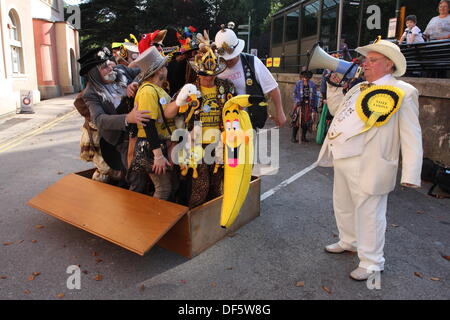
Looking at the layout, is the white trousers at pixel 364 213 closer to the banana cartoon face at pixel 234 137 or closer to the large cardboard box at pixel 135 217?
the banana cartoon face at pixel 234 137

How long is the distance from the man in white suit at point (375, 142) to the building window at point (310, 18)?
38.5 feet

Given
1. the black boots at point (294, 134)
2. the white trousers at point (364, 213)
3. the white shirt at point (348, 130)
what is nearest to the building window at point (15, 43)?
the black boots at point (294, 134)

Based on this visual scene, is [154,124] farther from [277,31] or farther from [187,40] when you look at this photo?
[277,31]

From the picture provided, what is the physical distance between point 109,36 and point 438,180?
35.4 meters

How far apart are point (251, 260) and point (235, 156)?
1.01 meters

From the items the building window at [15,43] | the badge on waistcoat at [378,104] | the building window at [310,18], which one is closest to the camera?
the badge on waistcoat at [378,104]

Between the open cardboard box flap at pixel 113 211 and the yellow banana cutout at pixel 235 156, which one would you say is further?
the yellow banana cutout at pixel 235 156

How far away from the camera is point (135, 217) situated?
Answer: 10.7ft

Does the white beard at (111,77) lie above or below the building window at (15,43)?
below

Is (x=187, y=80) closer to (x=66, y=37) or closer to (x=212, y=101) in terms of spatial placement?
(x=212, y=101)

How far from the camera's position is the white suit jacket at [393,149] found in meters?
2.78

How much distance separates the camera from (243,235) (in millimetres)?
3900

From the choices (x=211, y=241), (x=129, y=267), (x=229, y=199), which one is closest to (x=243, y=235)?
(x=211, y=241)
